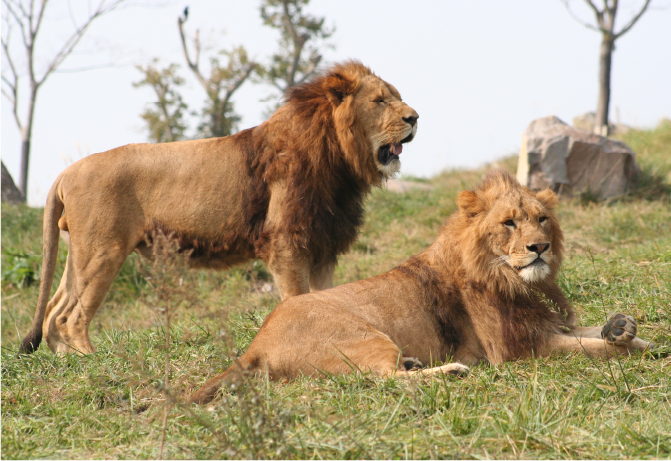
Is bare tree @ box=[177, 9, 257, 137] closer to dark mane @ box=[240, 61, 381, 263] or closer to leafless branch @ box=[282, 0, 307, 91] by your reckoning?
leafless branch @ box=[282, 0, 307, 91]

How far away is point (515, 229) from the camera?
11.6ft

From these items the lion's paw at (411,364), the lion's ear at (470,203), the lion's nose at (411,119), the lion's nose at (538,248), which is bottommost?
the lion's paw at (411,364)

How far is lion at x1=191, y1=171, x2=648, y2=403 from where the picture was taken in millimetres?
3289

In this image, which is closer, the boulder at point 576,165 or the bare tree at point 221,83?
the boulder at point 576,165

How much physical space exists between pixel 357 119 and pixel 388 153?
1.07ft

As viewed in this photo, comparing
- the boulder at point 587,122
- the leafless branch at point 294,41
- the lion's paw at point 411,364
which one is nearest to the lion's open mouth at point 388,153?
the lion's paw at point 411,364

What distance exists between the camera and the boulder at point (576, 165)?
8.55 metres

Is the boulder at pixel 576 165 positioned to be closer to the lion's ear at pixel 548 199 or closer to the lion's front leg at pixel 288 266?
the lion's ear at pixel 548 199

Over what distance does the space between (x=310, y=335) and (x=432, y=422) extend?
0.94 m

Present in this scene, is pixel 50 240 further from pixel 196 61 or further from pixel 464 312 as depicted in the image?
pixel 196 61

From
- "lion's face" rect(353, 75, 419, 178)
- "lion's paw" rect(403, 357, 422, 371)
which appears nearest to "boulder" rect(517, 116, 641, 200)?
"lion's face" rect(353, 75, 419, 178)

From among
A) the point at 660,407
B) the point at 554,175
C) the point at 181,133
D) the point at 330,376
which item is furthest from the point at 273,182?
the point at 181,133

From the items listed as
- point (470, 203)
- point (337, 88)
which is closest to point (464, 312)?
point (470, 203)

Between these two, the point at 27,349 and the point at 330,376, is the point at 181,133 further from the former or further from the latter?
the point at 330,376
